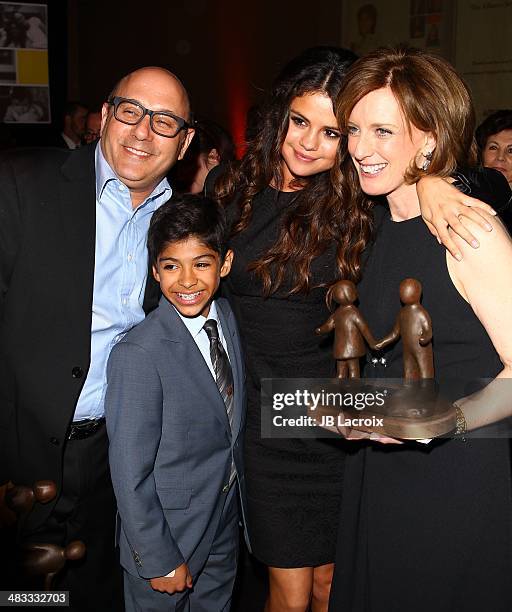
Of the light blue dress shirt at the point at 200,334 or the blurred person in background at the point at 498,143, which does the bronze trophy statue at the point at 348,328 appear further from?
the blurred person in background at the point at 498,143

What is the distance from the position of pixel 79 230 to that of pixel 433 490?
1335 mm

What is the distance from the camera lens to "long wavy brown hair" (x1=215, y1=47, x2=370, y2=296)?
7.91 ft

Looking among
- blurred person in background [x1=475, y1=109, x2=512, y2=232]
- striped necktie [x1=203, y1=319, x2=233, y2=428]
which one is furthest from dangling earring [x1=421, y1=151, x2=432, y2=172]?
blurred person in background [x1=475, y1=109, x2=512, y2=232]

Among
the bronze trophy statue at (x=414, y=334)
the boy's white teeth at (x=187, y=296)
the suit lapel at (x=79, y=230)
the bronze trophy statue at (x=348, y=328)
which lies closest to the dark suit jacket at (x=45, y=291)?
the suit lapel at (x=79, y=230)

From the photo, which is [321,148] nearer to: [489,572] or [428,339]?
[428,339]

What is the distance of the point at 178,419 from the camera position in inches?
89.0

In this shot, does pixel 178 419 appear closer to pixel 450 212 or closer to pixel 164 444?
pixel 164 444

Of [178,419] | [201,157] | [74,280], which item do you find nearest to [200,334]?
[178,419]

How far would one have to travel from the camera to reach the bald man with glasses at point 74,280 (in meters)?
2.30

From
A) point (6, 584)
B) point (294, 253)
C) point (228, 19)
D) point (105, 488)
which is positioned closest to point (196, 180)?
point (294, 253)

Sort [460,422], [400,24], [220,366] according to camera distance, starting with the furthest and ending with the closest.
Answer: [400,24]
[220,366]
[460,422]

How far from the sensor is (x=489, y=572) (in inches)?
79.4

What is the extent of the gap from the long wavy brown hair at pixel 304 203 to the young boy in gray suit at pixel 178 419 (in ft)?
0.61

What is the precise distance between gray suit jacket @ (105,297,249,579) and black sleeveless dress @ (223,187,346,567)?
249mm
